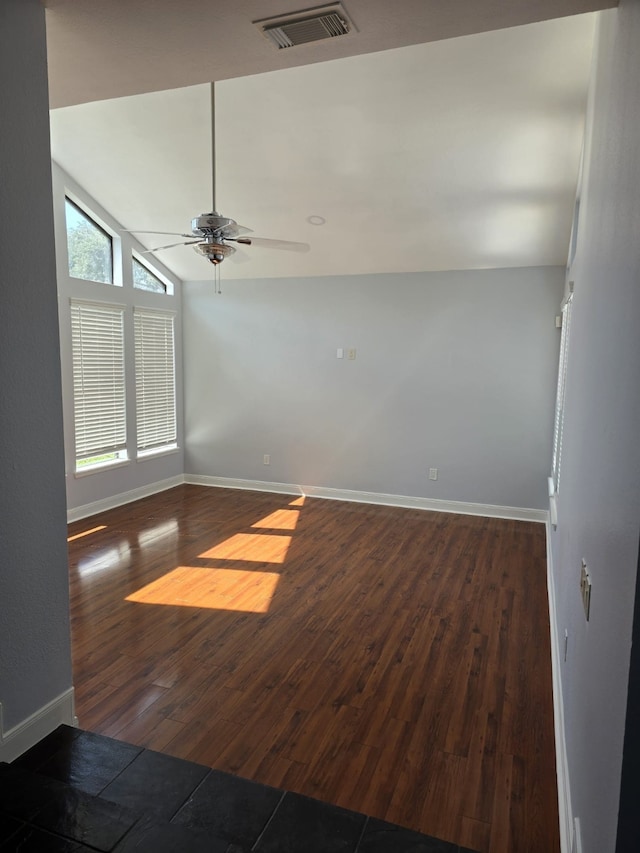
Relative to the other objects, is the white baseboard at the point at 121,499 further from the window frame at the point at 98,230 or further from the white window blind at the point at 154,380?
the window frame at the point at 98,230

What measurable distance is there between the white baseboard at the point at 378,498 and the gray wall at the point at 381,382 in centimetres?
7

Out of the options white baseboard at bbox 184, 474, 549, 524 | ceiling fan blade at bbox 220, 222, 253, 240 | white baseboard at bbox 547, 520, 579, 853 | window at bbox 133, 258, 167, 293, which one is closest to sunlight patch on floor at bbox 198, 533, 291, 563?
white baseboard at bbox 184, 474, 549, 524

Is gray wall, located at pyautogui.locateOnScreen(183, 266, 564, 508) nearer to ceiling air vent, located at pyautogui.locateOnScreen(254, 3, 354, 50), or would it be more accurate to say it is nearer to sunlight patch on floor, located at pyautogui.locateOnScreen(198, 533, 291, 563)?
sunlight patch on floor, located at pyautogui.locateOnScreen(198, 533, 291, 563)

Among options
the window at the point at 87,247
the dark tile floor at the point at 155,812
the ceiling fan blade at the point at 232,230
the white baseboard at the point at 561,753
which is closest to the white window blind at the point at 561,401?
→ the white baseboard at the point at 561,753

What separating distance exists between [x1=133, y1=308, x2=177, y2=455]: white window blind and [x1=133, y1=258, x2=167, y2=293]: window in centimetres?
30

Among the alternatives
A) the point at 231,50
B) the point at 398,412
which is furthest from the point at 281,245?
the point at 398,412

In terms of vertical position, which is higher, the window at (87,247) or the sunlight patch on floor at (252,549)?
the window at (87,247)

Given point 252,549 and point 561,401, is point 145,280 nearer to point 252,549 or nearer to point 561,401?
point 252,549

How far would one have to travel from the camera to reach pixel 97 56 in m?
2.05

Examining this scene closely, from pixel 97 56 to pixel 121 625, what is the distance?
2.85 metres

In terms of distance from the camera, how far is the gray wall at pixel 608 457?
3.44ft

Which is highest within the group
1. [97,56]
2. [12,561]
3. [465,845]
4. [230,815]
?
[97,56]

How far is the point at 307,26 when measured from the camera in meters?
1.84

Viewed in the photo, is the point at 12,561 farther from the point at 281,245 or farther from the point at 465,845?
the point at 281,245
